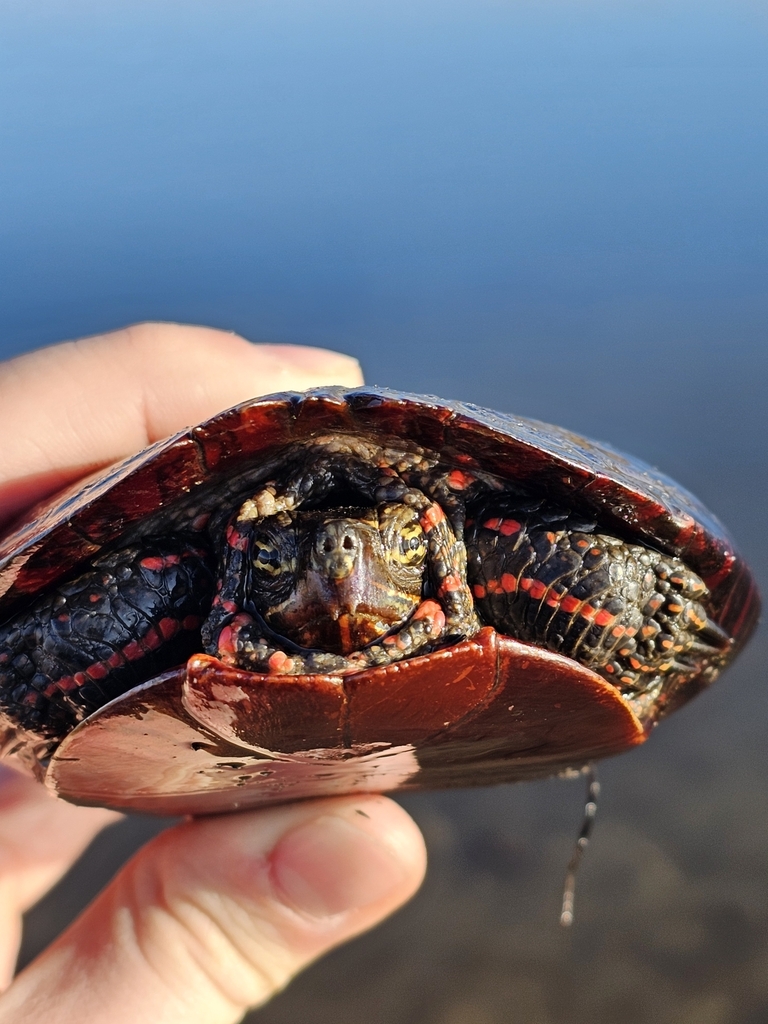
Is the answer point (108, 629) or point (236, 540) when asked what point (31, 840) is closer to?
point (108, 629)

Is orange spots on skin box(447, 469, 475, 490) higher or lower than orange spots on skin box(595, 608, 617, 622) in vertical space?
higher

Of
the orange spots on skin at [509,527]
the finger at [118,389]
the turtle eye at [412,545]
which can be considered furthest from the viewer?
the finger at [118,389]

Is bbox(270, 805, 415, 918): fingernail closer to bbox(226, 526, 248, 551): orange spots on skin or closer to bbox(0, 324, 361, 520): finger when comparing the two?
bbox(226, 526, 248, 551): orange spots on skin

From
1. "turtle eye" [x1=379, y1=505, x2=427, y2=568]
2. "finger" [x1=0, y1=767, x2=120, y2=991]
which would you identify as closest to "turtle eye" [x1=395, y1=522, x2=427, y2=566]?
"turtle eye" [x1=379, y1=505, x2=427, y2=568]

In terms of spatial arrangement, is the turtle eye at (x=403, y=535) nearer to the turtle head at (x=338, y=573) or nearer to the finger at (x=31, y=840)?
the turtle head at (x=338, y=573)

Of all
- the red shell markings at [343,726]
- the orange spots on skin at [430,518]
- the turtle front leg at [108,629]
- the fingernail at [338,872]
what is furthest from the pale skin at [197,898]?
the orange spots on skin at [430,518]

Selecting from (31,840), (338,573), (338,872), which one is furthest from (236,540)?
(31,840)

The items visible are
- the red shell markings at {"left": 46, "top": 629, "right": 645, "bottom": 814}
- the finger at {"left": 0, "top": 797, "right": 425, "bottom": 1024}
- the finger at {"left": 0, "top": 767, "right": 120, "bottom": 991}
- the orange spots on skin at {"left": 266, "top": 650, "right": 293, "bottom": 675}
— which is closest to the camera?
the red shell markings at {"left": 46, "top": 629, "right": 645, "bottom": 814}
